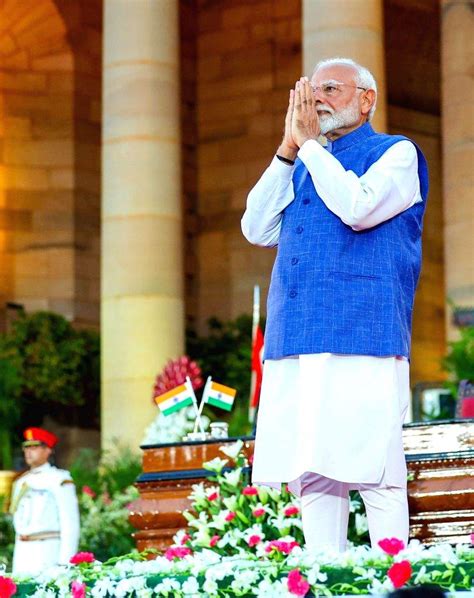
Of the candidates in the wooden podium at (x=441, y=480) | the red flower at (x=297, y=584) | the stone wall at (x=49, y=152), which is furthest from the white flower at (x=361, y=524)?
the stone wall at (x=49, y=152)

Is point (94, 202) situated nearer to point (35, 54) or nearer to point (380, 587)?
point (35, 54)

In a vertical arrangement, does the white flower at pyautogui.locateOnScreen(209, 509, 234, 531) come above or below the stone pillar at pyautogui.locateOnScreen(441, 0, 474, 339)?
below

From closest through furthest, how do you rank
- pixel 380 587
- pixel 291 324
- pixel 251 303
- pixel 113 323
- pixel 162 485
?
pixel 380 587
pixel 291 324
pixel 162 485
pixel 113 323
pixel 251 303

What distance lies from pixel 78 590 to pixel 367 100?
2.46m

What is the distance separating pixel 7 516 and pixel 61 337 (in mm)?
6539

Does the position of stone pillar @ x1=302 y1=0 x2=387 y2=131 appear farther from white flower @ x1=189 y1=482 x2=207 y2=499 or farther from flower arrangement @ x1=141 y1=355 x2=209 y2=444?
white flower @ x1=189 y1=482 x2=207 y2=499

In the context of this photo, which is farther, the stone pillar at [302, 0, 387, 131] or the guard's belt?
the stone pillar at [302, 0, 387, 131]

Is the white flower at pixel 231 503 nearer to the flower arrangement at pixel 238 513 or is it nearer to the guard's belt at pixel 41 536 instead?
the flower arrangement at pixel 238 513

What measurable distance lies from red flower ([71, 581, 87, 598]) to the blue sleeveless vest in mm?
1286

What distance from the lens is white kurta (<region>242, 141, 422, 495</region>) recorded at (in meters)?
6.23

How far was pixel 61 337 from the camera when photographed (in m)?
23.7

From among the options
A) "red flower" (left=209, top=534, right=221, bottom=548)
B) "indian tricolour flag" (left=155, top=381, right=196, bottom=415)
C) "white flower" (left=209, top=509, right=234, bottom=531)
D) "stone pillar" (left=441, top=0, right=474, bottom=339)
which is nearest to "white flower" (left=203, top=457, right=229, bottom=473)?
"white flower" (left=209, top=509, right=234, bottom=531)

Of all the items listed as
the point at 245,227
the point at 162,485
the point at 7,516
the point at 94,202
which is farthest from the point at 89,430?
the point at 245,227

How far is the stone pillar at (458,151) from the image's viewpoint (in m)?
20.9
